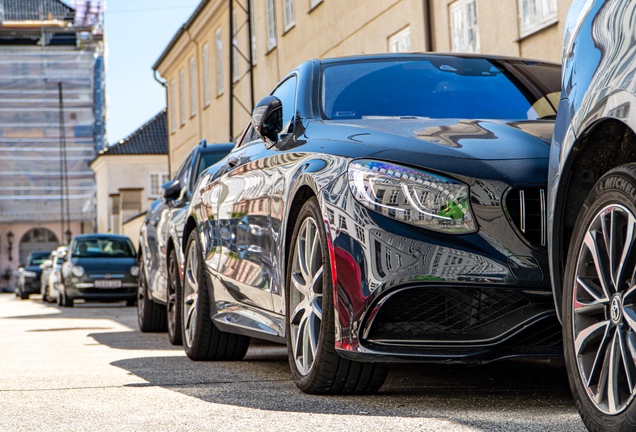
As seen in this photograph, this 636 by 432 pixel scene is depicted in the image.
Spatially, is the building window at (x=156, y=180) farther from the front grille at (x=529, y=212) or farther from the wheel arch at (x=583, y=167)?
the wheel arch at (x=583, y=167)

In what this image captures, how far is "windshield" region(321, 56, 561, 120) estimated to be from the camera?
5.04 metres

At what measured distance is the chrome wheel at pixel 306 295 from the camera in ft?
13.9

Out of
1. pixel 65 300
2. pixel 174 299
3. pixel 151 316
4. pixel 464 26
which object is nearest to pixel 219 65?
pixel 65 300

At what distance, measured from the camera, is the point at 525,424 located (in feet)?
11.2

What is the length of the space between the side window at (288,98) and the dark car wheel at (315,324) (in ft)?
3.22

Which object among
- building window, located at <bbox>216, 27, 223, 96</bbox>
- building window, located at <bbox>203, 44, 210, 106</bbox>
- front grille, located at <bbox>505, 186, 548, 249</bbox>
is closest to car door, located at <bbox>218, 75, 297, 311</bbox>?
front grille, located at <bbox>505, 186, 548, 249</bbox>

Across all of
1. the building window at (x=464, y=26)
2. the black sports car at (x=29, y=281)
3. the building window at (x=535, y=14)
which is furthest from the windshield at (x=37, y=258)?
the building window at (x=535, y=14)

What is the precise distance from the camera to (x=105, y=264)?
68.9 ft

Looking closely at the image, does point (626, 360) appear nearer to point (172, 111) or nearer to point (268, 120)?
point (268, 120)

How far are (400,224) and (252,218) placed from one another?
1.74m

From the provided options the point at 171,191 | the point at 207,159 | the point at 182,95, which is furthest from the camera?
the point at 182,95

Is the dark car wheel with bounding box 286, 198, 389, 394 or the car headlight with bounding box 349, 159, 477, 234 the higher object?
the car headlight with bounding box 349, 159, 477, 234

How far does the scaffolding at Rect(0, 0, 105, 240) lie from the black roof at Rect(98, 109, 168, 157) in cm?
760

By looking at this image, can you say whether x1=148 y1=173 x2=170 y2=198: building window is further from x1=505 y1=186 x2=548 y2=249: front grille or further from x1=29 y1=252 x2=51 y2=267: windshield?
x1=505 y1=186 x2=548 y2=249: front grille
